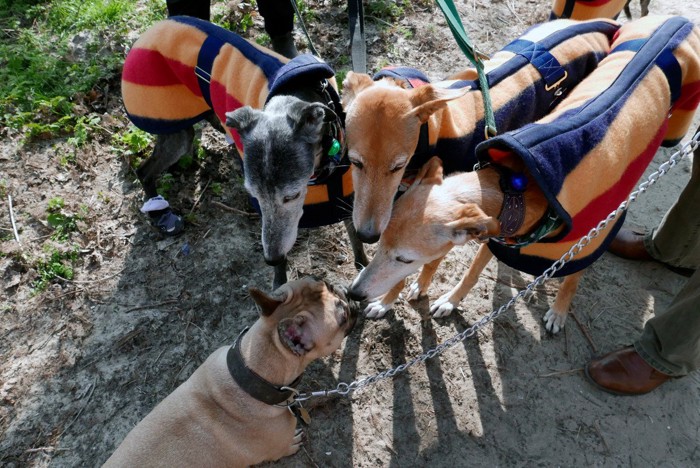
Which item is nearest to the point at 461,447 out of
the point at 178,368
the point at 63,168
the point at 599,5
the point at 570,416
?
the point at 570,416

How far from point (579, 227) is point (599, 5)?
2.96 meters

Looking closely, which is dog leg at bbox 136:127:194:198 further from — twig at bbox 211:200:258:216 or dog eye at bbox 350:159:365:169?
dog eye at bbox 350:159:365:169

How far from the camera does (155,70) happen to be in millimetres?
3789

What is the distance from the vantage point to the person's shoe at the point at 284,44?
5254mm

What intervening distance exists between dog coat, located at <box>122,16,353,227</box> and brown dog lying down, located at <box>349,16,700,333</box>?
63cm

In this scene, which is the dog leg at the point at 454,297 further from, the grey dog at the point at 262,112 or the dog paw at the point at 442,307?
the grey dog at the point at 262,112

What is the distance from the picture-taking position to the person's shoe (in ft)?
17.2

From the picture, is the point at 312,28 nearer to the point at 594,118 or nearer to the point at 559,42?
the point at 559,42

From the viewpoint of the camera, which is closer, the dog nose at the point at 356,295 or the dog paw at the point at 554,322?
the dog nose at the point at 356,295

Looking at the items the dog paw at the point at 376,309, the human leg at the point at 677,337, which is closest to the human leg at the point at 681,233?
the human leg at the point at 677,337

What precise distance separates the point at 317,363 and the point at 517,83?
2696mm

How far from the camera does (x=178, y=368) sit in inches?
149

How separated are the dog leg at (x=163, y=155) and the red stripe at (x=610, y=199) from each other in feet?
11.0

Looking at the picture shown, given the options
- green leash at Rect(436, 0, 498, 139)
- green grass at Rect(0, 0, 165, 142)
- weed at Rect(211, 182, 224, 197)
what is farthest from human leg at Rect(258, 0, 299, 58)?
green leash at Rect(436, 0, 498, 139)
